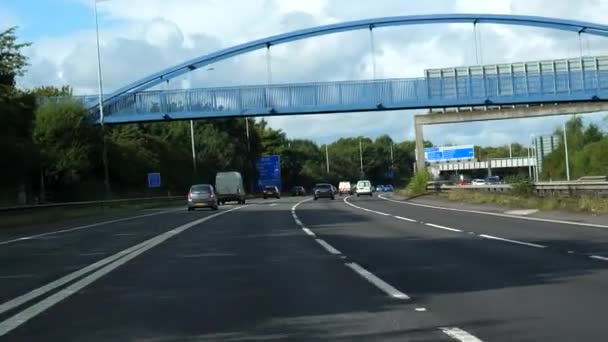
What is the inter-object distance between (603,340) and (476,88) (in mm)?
49700

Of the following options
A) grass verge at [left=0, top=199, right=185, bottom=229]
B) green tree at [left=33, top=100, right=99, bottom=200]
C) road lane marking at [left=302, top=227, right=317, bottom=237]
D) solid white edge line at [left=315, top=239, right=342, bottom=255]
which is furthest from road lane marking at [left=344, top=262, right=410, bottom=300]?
green tree at [left=33, top=100, right=99, bottom=200]

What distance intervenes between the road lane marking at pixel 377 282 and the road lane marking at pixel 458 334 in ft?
7.00

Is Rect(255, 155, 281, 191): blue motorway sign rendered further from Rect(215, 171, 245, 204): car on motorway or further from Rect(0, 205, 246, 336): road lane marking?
Rect(0, 205, 246, 336): road lane marking

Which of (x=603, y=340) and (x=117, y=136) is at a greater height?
(x=117, y=136)

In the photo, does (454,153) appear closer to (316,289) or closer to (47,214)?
(47,214)

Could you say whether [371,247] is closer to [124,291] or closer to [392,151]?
[124,291]

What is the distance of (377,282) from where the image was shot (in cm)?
1205

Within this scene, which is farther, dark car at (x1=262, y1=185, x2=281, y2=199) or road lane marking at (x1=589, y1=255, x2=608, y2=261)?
dark car at (x1=262, y1=185, x2=281, y2=199)

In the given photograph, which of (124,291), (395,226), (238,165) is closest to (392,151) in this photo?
(238,165)

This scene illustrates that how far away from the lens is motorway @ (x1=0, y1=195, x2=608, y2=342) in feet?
27.8

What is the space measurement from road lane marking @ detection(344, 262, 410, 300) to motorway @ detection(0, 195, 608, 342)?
3 cm

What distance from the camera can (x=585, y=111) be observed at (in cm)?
5731

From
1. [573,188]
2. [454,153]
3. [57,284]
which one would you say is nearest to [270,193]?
[454,153]

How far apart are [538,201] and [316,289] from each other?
2518 cm
